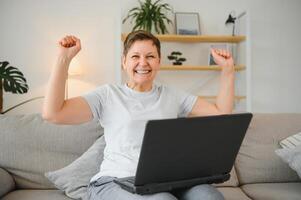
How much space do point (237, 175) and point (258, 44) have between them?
2.16 metres

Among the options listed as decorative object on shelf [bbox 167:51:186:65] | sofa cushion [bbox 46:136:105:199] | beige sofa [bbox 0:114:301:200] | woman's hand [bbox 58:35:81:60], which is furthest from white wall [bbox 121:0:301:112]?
woman's hand [bbox 58:35:81:60]

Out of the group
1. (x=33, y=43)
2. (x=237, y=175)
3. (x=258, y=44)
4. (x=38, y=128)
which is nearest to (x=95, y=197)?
(x=38, y=128)

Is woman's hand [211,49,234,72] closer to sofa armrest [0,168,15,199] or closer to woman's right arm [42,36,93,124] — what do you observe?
woman's right arm [42,36,93,124]

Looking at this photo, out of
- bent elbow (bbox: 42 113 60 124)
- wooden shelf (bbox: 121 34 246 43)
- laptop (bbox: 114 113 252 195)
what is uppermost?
wooden shelf (bbox: 121 34 246 43)

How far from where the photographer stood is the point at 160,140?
0.99m

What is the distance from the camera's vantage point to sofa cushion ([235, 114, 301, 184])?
6.01ft

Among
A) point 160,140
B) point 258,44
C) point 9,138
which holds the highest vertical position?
point 258,44

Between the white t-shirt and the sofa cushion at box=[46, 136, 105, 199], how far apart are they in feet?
0.93

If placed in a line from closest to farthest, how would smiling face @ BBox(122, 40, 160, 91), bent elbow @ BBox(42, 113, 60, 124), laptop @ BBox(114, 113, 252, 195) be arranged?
laptop @ BBox(114, 113, 252, 195), bent elbow @ BBox(42, 113, 60, 124), smiling face @ BBox(122, 40, 160, 91)

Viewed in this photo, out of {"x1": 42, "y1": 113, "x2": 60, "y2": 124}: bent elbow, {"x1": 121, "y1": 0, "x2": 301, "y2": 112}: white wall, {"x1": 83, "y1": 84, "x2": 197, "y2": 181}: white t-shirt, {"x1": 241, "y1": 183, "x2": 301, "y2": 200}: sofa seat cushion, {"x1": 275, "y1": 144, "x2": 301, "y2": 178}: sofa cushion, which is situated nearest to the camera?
{"x1": 42, "y1": 113, "x2": 60, "y2": 124}: bent elbow

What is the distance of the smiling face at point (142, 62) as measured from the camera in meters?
1.42

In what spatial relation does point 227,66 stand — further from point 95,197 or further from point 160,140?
point 95,197

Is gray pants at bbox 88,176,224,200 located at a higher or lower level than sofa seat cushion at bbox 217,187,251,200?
higher

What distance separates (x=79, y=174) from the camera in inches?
65.7
